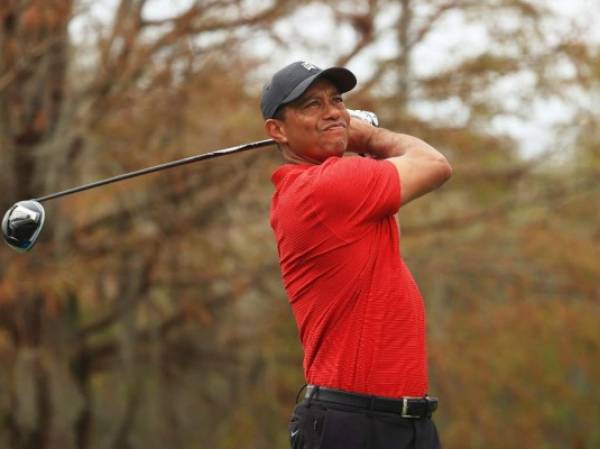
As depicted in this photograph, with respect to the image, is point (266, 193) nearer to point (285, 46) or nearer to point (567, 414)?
point (285, 46)

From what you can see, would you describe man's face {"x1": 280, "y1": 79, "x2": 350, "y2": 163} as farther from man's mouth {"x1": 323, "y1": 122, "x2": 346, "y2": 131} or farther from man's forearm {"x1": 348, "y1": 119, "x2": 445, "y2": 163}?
man's forearm {"x1": 348, "y1": 119, "x2": 445, "y2": 163}

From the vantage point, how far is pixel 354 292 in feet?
12.5

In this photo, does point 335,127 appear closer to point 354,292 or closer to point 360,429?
point 354,292

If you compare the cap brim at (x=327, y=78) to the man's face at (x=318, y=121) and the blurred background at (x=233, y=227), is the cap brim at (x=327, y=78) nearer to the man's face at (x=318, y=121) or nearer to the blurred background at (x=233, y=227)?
the man's face at (x=318, y=121)

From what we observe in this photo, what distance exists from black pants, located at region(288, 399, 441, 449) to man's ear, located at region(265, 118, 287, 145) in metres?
0.82

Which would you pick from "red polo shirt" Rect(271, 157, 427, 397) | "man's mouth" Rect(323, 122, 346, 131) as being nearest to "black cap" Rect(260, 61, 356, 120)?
"man's mouth" Rect(323, 122, 346, 131)

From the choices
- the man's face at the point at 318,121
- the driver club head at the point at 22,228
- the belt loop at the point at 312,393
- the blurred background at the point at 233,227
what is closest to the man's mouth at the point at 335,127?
the man's face at the point at 318,121

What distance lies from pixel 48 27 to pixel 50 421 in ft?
13.8

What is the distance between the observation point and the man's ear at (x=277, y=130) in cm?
407

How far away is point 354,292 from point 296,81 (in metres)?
0.69

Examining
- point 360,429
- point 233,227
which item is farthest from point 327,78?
point 233,227

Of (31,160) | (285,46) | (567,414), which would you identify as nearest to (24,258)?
(31,160)

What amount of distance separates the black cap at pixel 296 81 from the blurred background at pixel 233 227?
6.14 metres

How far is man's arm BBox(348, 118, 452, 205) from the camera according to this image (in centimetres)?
392
